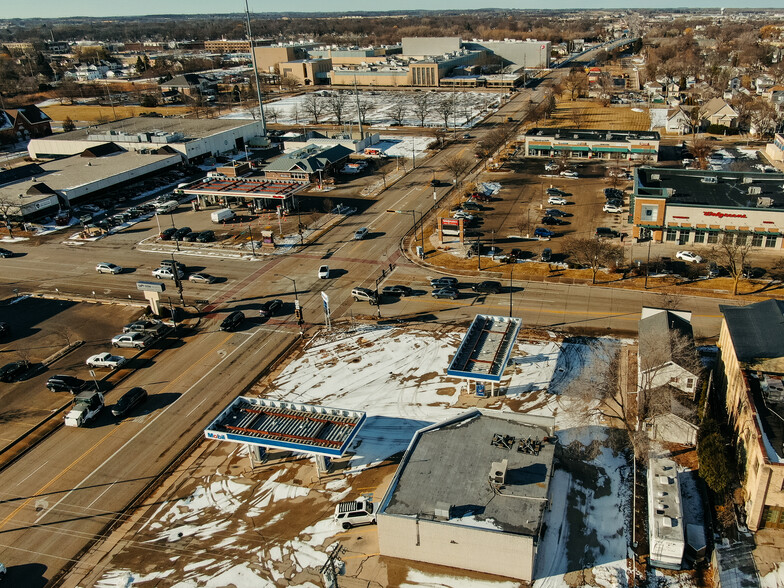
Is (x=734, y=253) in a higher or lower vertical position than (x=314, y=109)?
lower

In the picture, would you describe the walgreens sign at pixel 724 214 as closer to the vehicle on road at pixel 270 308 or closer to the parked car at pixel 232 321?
the vehicle on road at pixel 270 308

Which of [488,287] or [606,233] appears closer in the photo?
[488,287]

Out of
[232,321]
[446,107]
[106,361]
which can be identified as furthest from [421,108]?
[106,361]

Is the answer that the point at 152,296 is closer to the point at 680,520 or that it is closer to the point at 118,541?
the point at 118,541

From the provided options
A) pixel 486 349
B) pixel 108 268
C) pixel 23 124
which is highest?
pixel 23 124

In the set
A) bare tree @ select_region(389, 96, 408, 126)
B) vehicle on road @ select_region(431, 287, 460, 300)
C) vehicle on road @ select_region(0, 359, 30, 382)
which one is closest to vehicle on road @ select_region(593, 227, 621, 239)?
vehicle on road @ select_region(431, 287, 460, 300)

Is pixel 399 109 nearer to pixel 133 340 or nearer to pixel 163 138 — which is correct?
pixel 163 138

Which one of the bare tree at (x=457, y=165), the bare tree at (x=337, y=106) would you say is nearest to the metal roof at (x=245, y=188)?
the bare tree at (x=457, y=165)

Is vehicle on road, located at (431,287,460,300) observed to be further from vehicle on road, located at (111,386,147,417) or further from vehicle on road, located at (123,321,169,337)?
vehicle on road, located at (111,386,147,417)

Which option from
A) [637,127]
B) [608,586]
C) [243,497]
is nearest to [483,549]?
[608,586]
